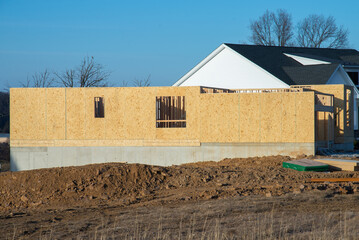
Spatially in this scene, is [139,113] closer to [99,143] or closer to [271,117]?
[99,143]

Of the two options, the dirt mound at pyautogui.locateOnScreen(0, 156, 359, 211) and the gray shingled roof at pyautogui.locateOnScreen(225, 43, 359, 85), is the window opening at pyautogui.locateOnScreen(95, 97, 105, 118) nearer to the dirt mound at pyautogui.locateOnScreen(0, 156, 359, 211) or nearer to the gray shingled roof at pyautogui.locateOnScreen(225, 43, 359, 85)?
the dirt mound at pyautogui.locateOnScreen(0, 156, 359, 211)

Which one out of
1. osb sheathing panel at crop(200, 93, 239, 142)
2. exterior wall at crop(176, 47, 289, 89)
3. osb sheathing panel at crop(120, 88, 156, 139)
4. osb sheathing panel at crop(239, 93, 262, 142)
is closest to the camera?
osb sheathing panel at crop(239, 93, 262, 142)

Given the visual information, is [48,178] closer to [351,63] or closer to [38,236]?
[38,236]

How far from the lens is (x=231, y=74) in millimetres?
31156

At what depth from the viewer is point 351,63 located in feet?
113

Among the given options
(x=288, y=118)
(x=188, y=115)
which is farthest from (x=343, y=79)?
(x=188, y=115)

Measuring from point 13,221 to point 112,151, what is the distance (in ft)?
36.2

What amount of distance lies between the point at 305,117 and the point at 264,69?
1093cm

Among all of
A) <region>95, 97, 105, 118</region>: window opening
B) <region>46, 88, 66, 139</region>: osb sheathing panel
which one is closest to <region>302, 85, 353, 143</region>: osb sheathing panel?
<region>95, 97, 105, 118</region>: window opening

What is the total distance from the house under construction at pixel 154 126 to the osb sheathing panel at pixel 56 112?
0.04 meters

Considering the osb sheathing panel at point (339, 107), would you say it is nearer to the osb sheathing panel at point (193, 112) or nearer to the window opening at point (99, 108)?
the osb sheathing panel at point (193, 112)

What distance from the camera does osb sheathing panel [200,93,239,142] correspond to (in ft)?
64.0

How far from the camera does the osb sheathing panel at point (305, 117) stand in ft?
61.9

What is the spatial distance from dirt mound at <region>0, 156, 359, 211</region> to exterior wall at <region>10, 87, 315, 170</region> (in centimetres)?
493
